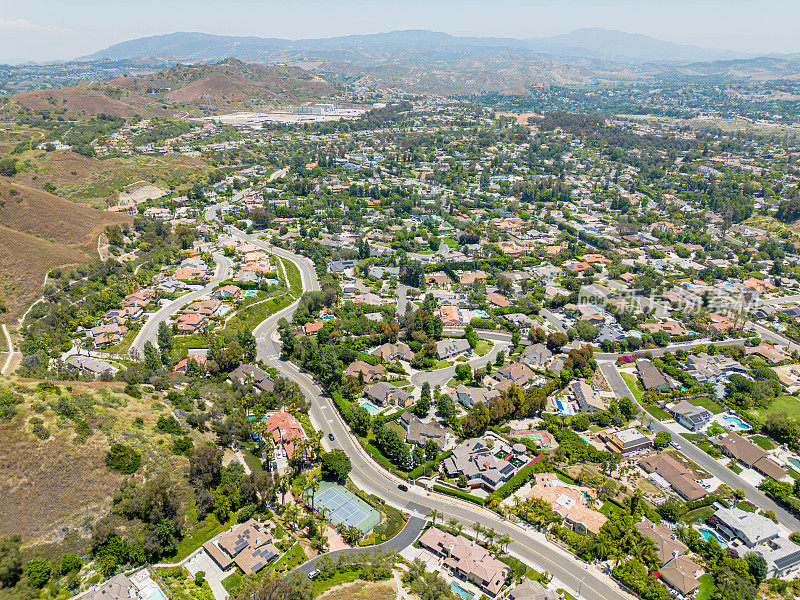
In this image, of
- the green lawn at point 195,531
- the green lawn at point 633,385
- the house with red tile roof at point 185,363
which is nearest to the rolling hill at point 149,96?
the house with red tile roof at point 185,363

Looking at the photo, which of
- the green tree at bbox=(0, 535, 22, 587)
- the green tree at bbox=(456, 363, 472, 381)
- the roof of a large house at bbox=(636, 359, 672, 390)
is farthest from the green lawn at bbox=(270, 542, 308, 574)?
the roof of a large house at bbox=(636, 359, 672, 390)

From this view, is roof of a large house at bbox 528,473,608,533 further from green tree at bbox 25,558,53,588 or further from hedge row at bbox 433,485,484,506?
green tree at bbox 25,558,53,588

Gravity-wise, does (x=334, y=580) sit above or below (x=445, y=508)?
above

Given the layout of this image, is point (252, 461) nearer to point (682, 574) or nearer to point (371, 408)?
point (371, 408)

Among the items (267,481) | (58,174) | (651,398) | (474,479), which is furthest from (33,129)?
(651,398)

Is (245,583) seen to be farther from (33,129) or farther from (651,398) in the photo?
(33,129)

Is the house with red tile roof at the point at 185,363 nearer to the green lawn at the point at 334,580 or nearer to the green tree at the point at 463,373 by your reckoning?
the green tree at the point at 463,373

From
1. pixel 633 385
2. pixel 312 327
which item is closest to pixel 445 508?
pixel 633 385
